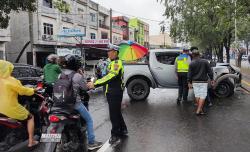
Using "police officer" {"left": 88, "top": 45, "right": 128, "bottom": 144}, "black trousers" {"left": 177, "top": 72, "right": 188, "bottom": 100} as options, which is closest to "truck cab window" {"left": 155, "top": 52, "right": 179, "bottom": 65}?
"black trousers" {"left": 177, "top": 72, "right": 188, "bottom": 100}

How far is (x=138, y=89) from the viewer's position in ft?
41.4

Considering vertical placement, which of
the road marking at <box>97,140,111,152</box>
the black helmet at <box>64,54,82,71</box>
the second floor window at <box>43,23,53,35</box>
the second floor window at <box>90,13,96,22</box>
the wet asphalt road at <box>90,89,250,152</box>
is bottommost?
the road marking at <box>97,140,111,152</box>

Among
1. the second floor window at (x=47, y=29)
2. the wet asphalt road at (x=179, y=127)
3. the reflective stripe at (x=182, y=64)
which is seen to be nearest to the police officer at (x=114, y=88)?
the wet asphalt road at (x=179, y=127)

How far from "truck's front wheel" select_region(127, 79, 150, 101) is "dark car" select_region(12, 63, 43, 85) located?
3.19 meters

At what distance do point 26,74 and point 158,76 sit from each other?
4582 millimetres

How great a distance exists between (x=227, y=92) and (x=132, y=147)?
732 centimetres

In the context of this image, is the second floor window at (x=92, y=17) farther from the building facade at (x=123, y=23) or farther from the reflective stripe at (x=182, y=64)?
the reflective stripe at (x=182, y=64)

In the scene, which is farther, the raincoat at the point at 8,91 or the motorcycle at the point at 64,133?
the raincoat at the point at 8,91

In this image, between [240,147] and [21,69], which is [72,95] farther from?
[21,69]

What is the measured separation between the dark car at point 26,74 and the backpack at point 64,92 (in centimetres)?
710

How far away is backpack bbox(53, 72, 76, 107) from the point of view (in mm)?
A: 5430

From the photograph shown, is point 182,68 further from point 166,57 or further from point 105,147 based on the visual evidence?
point 105,147

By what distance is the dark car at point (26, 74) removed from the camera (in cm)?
1230

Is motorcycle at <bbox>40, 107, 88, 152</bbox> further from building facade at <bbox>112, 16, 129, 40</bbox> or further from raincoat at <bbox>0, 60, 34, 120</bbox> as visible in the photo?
building facade at <bbox>112, 16, 129, 40</bbox>
